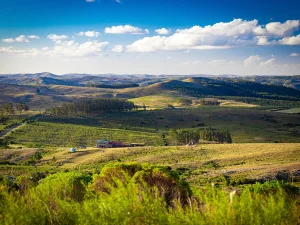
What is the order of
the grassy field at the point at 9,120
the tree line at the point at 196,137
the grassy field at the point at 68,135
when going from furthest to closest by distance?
the grassy field at the point at 9,120, the grassy field at the point at 68,135, the tree line at the point at 196,137

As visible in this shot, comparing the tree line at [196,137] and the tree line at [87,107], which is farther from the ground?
the tree line at [87,107]

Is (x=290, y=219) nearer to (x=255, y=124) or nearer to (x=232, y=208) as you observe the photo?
(x=232, y=208)

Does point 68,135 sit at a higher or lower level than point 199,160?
lower

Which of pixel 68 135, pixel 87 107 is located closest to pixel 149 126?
pixel 87 107

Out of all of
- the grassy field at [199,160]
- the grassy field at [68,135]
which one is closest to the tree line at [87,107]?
the grassy field at [68,135]

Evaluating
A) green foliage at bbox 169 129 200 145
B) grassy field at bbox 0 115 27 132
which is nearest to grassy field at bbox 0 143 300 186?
green foliage at bbox 169 129 200 145

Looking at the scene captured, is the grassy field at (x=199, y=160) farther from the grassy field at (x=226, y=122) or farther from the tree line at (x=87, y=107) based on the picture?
the tree line at (x=87, y=107)

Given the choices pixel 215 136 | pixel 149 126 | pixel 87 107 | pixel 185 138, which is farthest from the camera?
pixel 87 107

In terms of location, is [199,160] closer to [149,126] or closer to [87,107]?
[149,126]

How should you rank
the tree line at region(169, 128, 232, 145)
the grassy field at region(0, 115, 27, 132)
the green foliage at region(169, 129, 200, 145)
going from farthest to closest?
the grassy field at region(0, 115, 27, 132), the tree line at region(169, 128, 232, 145), the green foliage at region(169, 129, 200, 145)

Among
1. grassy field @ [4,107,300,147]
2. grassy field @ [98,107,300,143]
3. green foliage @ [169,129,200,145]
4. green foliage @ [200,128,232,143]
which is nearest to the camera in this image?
green foliage @ [169,129,200,145]

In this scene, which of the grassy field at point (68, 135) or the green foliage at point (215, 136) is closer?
the grassy field at point (68, 135)

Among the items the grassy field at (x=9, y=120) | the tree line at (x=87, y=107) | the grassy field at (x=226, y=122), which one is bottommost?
the grassy field at (x=226, y=122)

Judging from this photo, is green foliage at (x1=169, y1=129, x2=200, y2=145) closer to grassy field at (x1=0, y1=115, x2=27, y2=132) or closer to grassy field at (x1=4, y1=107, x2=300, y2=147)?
grassy field at (x1=4, y1=107, x2=300, y2=147)
